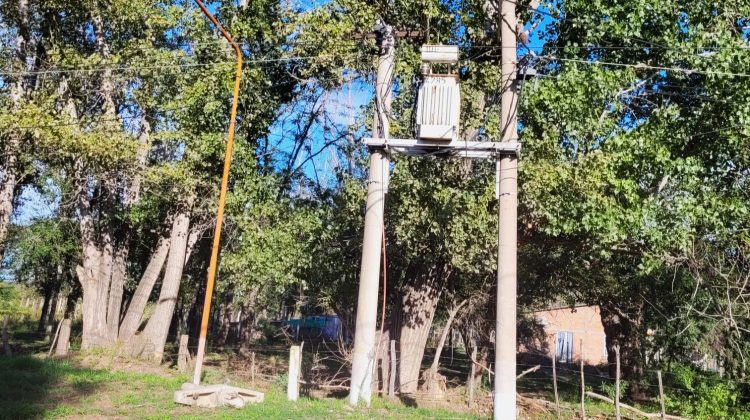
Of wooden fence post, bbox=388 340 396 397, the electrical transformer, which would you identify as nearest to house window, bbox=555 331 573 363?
wooden fence post, bbox=388 340 396 397

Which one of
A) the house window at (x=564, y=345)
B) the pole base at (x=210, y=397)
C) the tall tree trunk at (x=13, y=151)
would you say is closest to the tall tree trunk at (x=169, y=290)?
the tall tree trunk at (x=13, y=151)

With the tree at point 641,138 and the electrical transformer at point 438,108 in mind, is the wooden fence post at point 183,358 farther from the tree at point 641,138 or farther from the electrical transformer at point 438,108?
the electrical transformer at point 438,108

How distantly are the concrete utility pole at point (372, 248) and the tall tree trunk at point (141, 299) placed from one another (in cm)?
1083

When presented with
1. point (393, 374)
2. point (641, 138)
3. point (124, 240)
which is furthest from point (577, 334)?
point (641, 138)

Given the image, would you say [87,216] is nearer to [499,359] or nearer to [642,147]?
[499,359]

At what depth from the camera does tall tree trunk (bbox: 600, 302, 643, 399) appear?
18328 mm

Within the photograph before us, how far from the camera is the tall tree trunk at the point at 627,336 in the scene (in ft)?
60.1

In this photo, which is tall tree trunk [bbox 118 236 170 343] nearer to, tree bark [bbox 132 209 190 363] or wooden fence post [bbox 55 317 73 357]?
tree bark [bbox 132 209 190 363]

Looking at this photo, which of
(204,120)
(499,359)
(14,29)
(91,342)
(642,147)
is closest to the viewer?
(499,359)

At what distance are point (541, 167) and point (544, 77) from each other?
214 cm

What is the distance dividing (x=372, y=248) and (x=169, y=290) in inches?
400

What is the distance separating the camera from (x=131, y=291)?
30.7m

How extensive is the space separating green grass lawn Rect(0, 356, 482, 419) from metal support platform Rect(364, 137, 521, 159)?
14.9 feet

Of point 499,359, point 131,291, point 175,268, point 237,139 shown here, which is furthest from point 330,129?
point 131,291
